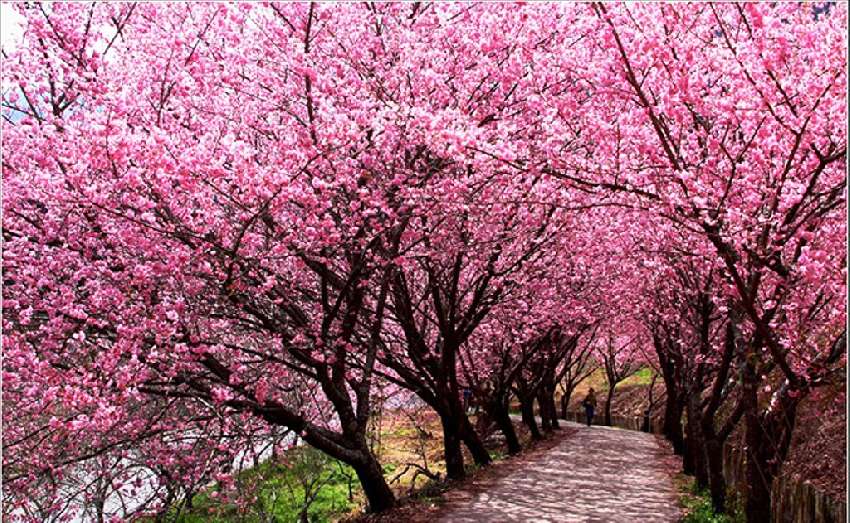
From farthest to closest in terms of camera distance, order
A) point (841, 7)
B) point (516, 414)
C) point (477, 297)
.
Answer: point (516, 414), point (477, 297), point (841, 7)

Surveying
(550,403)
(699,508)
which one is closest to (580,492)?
(699,508)

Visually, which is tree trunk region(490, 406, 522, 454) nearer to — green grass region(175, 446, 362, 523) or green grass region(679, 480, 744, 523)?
green grass region(175, 446, 362, 523)

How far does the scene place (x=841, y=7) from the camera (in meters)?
6.93

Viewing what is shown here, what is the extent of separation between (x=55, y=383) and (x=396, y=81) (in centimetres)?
531

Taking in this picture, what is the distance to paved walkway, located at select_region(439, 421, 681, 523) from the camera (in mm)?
11509

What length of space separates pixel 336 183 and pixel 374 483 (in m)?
5.51

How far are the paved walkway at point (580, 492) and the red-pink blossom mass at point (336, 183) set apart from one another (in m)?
1.45

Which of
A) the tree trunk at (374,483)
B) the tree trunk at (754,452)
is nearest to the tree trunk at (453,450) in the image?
the tree trunk at (374,483)

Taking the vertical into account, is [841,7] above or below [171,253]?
above

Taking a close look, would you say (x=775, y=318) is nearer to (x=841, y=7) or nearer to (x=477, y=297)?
(x=841, y=7)

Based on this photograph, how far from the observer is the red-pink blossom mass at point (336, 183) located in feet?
21.8

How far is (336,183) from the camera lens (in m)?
8.17

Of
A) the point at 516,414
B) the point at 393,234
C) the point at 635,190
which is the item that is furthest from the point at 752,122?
the point at 516,414

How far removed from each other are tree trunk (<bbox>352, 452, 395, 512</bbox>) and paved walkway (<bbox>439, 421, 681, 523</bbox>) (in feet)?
3.20
